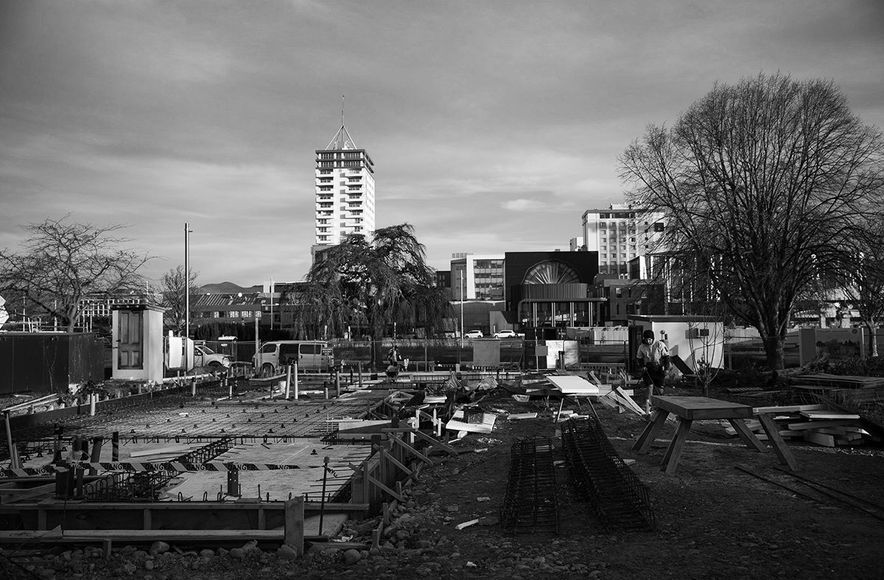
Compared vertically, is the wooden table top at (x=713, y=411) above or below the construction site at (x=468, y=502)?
above

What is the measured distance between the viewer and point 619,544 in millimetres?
6113

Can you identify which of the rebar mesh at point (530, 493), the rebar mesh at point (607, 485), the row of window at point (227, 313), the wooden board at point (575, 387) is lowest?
the rebar mesh at point (530, 493)

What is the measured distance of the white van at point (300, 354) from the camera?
101 feet

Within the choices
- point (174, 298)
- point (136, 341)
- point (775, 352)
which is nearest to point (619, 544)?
point (775, 352)

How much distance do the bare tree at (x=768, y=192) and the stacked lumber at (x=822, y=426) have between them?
14017 mm

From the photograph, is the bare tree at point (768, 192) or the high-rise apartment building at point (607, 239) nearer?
the bare tree at point (768, 192)

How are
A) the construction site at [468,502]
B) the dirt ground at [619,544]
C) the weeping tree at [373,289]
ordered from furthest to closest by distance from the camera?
the weeping tree at [373,289] < the construction site at [468,502] < the dirt ground at [619,544]

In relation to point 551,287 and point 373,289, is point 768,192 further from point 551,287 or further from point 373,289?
point 551,287

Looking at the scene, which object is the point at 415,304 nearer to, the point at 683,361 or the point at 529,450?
the point at 683,361

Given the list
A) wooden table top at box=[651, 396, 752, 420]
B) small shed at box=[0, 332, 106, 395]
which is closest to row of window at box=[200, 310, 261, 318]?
small shed at box=[0, 332, 106, 395]

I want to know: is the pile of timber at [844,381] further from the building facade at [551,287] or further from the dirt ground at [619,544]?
the building facade at [551,287]

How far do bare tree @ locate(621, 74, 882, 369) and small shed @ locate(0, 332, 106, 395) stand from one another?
71.3 feet

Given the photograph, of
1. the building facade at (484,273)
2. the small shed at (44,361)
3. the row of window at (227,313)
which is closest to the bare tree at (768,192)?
the small shed at (44,361)

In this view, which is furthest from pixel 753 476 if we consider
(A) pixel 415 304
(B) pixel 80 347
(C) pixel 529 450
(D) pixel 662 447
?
(A) pixel 415 304
